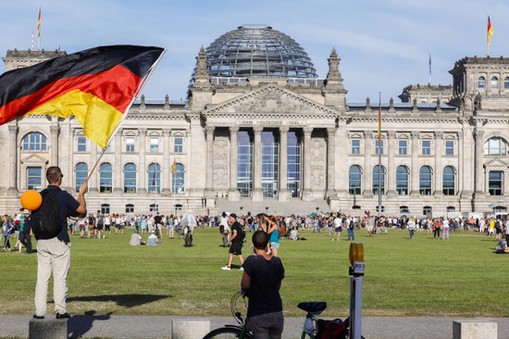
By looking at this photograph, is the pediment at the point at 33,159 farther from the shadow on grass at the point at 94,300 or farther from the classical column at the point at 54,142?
the shadow on grass at the point at 94,300

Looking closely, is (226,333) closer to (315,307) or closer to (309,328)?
(309,328)

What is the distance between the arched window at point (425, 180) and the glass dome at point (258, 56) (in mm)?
23584

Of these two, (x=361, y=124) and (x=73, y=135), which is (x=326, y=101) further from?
(x=73, y=135)

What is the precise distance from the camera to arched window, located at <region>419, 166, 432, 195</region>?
13088 centimetres

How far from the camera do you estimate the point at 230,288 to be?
28.5 m

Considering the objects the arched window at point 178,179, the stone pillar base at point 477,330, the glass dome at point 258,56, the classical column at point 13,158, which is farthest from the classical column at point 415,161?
the stone pillar base at point 477,330

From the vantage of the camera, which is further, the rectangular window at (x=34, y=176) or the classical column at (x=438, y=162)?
the classical column at (x=438, y=162)

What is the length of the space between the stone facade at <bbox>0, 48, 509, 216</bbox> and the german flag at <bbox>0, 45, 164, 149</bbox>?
10408 centimetres

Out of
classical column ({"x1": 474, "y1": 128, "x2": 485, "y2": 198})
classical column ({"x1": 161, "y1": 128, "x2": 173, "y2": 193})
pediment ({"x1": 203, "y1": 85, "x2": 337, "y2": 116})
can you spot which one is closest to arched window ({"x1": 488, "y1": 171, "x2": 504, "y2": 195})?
classical column ({"x1": 474, "y1": 128, "x2": 485, "y2": 198})

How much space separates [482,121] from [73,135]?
53.5m

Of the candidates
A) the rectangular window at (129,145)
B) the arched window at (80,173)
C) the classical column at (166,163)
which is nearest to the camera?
the arched window at (80,173)

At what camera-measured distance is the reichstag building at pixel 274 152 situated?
415 ft

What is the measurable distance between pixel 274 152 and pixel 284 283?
100971 mm

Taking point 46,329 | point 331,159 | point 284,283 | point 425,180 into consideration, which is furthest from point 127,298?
point 425,180
